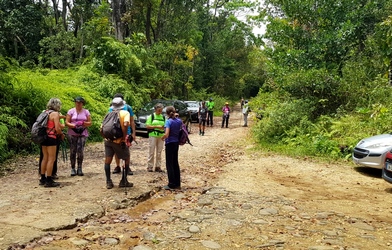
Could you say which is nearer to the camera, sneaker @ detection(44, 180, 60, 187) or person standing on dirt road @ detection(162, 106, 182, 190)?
sneaker @ detection(44, 180, 60, 187)

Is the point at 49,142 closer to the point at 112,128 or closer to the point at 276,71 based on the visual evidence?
the point at 112,128

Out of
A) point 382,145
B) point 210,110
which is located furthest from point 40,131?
point 210,110

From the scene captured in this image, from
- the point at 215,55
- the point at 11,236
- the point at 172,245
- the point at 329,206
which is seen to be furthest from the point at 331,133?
the point at 215,55

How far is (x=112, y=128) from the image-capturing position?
20.3ft

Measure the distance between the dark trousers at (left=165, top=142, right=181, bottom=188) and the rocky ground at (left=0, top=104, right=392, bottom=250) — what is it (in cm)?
26

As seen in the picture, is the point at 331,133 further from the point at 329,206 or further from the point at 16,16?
the point at 16,16

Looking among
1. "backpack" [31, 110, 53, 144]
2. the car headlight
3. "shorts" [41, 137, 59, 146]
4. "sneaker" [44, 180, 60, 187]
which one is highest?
"backpack" [31, 110, 53, 144]

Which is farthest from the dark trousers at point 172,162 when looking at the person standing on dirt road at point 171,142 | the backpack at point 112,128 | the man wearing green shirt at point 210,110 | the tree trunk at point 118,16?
the tree trunk at point 118,16

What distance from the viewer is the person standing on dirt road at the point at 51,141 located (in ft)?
21.1

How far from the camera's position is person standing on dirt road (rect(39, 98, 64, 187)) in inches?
253

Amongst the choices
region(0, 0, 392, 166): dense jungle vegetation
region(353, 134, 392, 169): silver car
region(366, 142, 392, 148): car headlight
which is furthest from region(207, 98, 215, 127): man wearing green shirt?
region(366, 142, 392, 148): car headlight

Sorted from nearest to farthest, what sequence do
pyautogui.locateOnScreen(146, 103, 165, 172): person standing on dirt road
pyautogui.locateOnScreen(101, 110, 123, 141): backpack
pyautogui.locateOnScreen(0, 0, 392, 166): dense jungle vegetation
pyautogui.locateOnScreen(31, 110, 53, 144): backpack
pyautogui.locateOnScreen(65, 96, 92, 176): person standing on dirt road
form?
1. pyautogui.locateOnScreen(101, 110, 123, 141): backpack
2. pyautogui.locateOnScreen(31, 110, 53, 144): backpack
3. pyautogui.locateOnScreen(65, 96, 92, 176): person standing on dirt road
4. pyautogui.locateOnScreen(146, 103, 165, 172): person standing on dirt road
5. pyautogui.locateOnScreen(0, 0, 392, 166): dense jungle vegetation

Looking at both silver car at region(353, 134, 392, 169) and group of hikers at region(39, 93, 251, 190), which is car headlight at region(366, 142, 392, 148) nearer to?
silver car at region(353, 134, 392, 169)

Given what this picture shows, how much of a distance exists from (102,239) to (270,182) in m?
4.64
